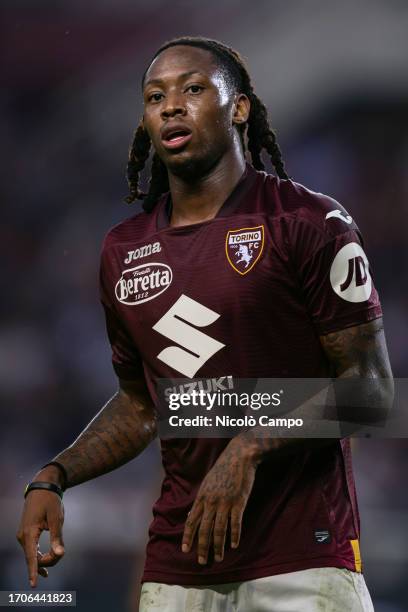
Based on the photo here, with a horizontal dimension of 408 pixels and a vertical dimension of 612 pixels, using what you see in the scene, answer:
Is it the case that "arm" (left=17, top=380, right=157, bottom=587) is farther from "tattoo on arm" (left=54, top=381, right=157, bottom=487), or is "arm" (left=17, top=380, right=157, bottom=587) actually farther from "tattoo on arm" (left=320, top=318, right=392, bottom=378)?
"tattoo on arm" (left=320, top=318, right=392, bottom=378)

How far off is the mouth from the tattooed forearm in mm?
746

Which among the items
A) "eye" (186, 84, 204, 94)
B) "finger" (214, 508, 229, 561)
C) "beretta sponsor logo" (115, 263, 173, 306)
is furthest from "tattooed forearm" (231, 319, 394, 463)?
"eye" (186, 84, 204, 94)

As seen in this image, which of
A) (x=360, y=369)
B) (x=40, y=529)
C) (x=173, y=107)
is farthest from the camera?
(x=173, y=107)

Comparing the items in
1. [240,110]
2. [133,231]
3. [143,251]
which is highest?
[240,110]

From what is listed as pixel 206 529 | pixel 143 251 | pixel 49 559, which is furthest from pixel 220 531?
pixel 143 251

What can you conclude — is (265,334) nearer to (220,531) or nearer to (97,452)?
(220,531)

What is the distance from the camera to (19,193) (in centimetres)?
791

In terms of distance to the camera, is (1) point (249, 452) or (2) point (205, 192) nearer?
(1) point (249, 452)

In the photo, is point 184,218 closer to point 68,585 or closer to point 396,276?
point 68,585

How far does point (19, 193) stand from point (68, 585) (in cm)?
312

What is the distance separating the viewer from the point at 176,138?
3193mm

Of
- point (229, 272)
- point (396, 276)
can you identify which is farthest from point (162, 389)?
point (396, 276)

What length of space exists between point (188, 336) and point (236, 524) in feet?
2.20

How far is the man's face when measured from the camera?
10.5ft
